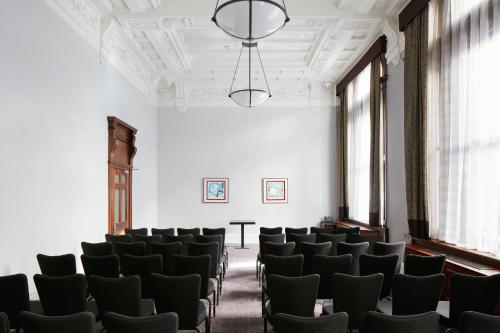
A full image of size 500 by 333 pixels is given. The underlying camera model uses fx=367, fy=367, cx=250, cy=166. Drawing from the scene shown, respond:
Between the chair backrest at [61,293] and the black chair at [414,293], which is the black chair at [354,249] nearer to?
the black chair at [414,293]

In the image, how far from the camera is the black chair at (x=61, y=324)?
2.06 metres

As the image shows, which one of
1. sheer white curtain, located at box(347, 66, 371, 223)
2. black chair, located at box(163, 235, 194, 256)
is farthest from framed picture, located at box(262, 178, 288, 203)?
black chair, located at box(163, 235, 194, 256)

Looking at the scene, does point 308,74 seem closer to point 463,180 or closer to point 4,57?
point 463,180

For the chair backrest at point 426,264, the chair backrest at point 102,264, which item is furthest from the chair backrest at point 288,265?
the chair backrest at point 102,264

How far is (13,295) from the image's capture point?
294 cm

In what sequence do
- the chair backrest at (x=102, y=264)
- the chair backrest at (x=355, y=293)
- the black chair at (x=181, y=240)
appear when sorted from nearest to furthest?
the chair backrest at (x=355, y=293) → the chair backrest at (x=102, y=264) → the black chair at (x=181, y=240)

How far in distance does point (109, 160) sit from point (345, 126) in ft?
20.6

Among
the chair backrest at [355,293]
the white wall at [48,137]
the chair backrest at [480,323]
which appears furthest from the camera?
the white wall at [48,137]

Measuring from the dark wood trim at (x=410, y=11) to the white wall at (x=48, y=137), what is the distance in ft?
17.8

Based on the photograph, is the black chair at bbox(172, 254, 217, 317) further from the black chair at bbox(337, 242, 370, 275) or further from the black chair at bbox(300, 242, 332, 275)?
the black chair at bbox(337, 242, 370, 275)

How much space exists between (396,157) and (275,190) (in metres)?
4.71

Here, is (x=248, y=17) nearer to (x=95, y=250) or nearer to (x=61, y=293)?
(x=61, y=293)

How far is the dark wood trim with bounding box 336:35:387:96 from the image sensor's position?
7.29m

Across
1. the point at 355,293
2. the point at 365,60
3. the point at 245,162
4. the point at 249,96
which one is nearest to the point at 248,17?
the point at 355,293
